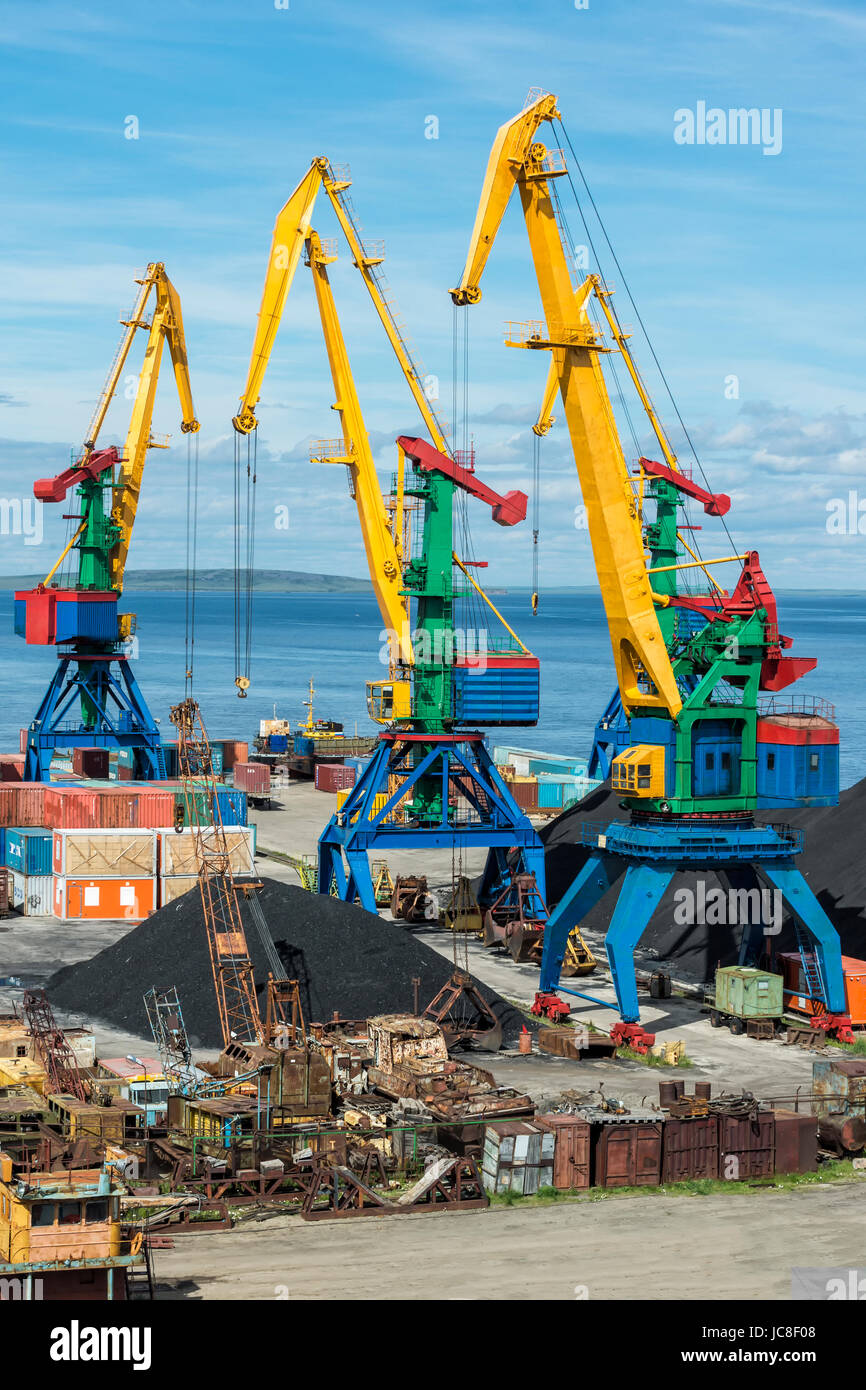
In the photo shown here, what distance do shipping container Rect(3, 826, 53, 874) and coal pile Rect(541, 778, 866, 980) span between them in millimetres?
16861

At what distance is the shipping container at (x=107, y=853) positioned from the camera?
198ft

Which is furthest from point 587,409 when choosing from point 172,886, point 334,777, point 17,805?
point 334,777

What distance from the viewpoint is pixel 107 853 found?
199 feet

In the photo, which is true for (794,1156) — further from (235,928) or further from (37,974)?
(37,974)

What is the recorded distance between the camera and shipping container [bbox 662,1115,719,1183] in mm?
33656

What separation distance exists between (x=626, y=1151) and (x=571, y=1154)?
102cm

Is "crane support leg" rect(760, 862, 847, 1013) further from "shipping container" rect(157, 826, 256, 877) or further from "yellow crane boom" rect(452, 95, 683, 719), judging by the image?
"shipping container" rect(157, 826, 256, 877)

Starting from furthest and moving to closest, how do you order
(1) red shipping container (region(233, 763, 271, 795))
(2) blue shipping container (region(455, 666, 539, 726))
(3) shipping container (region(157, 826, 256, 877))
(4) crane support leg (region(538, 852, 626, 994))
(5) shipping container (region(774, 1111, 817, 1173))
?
1. (1) red shipping container (region(233, 763, 271, 795))
2. (3) shipping container (region(157, 826, 256, 877))
3. (2) blue shipping container (region(455, 666, 539, 726))
4. (4) crane support leg (region(538, 852, 626, 994))
5. (5) shipping container (region(774, 1111, 817, 1173))

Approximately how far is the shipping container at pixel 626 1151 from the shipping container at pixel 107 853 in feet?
97.7

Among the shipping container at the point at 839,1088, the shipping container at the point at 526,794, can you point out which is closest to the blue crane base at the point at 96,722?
the shipping container at the point at 526,794

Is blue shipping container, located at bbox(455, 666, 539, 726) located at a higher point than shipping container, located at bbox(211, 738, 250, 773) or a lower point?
higher

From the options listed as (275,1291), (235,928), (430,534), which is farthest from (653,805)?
(275,1291)

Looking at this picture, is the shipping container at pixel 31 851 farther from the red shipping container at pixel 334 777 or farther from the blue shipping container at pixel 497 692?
the red shipping container at pixel 334 777

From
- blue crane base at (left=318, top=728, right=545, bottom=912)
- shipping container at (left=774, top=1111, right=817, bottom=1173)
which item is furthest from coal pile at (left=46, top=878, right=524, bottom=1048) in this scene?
shipping container at (left=774, top=1111, right=817, bottom=1173)
